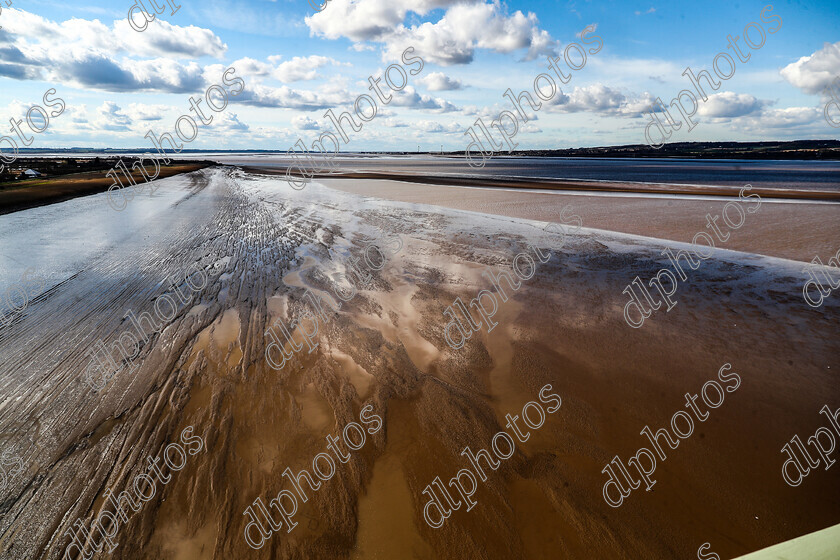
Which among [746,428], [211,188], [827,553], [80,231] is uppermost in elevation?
[827,553]

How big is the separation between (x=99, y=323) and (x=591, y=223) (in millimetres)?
19550

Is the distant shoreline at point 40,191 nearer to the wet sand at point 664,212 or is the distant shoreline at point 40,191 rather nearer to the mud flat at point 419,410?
the mud flat at point 419,410

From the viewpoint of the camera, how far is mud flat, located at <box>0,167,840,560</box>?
3742 millimetres

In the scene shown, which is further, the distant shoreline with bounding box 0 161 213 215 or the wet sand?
the distant shoreline with bounding box 0 161 213 215

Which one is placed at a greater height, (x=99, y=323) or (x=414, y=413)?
(x=414, y=413)

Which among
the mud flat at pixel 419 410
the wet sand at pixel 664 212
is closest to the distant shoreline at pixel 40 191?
the mud flat at pixel 419 410

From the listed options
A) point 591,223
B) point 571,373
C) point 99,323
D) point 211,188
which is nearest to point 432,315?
point 571,373

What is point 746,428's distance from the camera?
16.8 feet

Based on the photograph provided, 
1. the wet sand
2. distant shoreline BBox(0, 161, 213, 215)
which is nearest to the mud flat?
the wet sand

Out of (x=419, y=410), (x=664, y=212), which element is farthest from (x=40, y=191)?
(x=664, y=212)

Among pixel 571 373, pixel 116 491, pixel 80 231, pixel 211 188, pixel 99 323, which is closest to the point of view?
pixel 116 491

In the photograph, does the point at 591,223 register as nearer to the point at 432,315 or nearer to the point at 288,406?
the point at 432,315

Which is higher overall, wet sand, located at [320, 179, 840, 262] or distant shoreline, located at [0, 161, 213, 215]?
wet sand, located at [320, 179, 840, 262]

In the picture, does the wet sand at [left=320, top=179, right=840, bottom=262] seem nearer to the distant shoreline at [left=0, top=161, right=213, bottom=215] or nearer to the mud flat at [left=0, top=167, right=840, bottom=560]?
the mud flat at [left=0, top=167, right=840, bottom=560]
